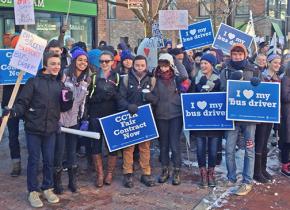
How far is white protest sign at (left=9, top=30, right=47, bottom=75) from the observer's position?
568 centimetres

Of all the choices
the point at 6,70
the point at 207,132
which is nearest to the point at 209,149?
the point at 207,132

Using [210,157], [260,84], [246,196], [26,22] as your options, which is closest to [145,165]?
[210,157]

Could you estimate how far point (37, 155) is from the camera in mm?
5586

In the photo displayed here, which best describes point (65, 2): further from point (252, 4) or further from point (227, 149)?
point (252, 4)

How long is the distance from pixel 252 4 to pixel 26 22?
85.8ft

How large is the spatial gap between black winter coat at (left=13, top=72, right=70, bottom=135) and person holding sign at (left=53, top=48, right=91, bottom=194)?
33 centimetres

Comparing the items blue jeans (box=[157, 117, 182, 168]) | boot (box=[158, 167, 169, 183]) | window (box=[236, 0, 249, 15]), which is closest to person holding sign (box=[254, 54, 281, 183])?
blue jeans (box=[157, 117, 182, 168])

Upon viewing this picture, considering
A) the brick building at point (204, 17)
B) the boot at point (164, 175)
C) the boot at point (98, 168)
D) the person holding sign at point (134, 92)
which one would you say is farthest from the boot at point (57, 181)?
the brick building at point (204, 17)

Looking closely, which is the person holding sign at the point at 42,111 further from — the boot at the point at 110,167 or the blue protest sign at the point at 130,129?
the boot at the point at 110,167

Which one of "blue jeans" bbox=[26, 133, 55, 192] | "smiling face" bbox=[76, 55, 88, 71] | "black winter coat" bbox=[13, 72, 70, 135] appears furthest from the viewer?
"smiling face" bbox=[76, 55, 88, 71]

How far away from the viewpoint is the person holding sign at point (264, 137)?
6410mm

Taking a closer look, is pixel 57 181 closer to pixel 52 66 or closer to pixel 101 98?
pixel 101 98

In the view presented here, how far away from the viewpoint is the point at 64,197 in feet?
19.6

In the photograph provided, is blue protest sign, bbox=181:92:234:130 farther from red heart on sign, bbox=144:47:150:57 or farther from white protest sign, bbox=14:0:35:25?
white protest sign, bbox=14:0:35:25
